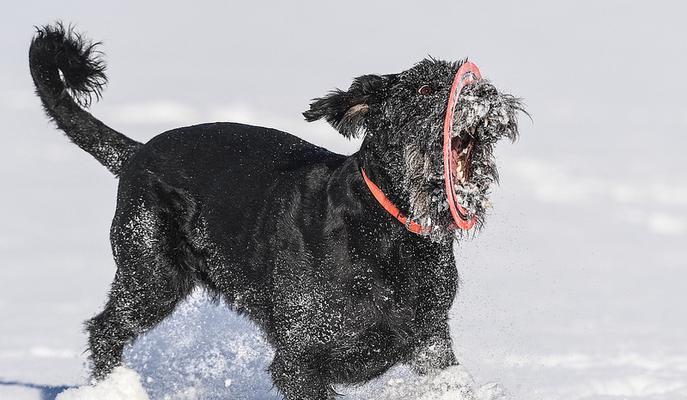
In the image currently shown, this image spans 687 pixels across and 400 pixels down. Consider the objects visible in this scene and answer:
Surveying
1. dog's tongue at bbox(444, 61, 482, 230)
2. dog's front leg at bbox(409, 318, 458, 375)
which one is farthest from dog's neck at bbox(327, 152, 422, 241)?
dog's front leg at bbox(409, 318, 458, 375)

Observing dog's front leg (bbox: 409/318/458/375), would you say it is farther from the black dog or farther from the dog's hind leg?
the dog's hind leg

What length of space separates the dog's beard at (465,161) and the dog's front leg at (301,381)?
0.77 m

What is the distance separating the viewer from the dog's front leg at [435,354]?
13.3 ft

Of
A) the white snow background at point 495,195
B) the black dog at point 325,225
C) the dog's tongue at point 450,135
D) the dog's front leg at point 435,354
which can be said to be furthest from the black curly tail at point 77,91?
the dog's tongue at point 450,135

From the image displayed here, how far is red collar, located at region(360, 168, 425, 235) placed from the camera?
148 inches

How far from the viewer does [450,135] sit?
11.1 feet

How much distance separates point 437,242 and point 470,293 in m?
3.98

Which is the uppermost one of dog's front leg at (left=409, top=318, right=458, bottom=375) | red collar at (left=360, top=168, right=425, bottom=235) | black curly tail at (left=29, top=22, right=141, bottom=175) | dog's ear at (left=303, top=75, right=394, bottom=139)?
black curly tail at (left=29, top=22, right=141, bottom=175)

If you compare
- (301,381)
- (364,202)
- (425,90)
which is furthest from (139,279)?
(425,90)

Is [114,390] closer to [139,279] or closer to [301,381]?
[139,279]

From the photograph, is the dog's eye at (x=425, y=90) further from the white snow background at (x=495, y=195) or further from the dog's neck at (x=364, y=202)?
the white snow background at (x=495, y=195)

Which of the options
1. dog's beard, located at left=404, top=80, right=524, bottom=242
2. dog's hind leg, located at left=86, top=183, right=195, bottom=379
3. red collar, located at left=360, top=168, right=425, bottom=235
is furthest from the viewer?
dog's hind leg, located at left=86, top=183, right=195, bottom=379

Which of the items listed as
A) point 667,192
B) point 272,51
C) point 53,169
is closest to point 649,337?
point 667,192

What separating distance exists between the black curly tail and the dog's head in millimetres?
1806
